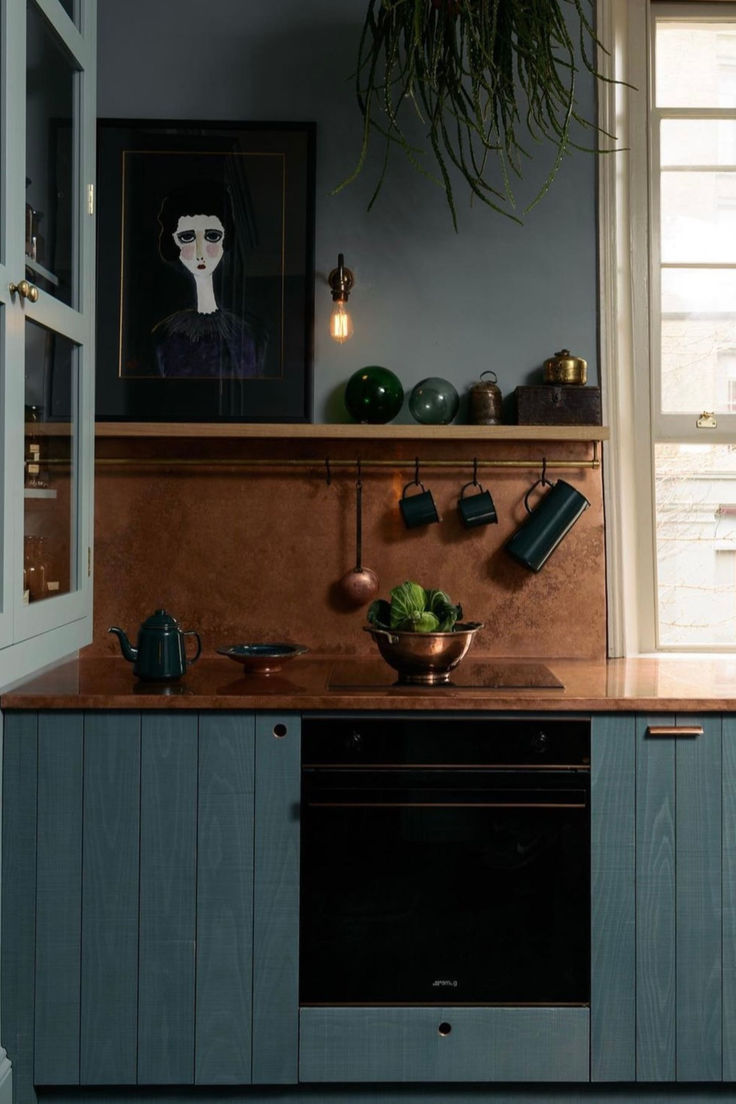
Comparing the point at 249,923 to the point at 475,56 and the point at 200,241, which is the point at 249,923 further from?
the point at 475,56

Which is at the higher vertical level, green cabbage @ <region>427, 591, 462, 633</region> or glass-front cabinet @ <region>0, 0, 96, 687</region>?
glass-front cabinet @ <region>0, 0, 96, 687</region>

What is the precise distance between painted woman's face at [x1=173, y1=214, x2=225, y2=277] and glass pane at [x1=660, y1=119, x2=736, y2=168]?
4.03 feet

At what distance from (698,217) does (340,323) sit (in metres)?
1.04

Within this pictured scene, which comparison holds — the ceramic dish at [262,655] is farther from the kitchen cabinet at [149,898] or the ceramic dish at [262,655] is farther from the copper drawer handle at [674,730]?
the copper drawer handle at [674,730]

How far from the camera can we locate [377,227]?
2793 millimetres

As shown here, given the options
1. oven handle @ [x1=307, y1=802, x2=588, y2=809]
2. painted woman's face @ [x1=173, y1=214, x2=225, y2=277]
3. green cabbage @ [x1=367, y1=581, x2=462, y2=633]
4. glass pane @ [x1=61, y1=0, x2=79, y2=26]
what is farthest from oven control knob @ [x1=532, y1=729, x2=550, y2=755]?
glass pane @ [x1=61, y1=0, x2=79, y2=26]

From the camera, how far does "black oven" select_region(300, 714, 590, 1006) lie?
2.16 meters

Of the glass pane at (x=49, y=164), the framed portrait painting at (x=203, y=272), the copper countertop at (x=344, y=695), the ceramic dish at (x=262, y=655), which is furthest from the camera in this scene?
the framed portrait painting at (x=203, y=272)

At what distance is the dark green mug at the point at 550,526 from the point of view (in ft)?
8.92

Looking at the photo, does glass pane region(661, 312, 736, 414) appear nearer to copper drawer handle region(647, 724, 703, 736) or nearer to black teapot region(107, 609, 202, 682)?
copper drawer handle region(647, 724, 703, 736)

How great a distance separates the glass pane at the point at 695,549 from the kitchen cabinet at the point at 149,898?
4.16 feet

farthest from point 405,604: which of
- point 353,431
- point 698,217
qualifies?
point 698,217

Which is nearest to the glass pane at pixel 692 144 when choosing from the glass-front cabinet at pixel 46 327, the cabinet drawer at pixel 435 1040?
the glass-front cabinet at pixel 46 327

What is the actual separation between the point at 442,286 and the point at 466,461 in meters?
0.47
